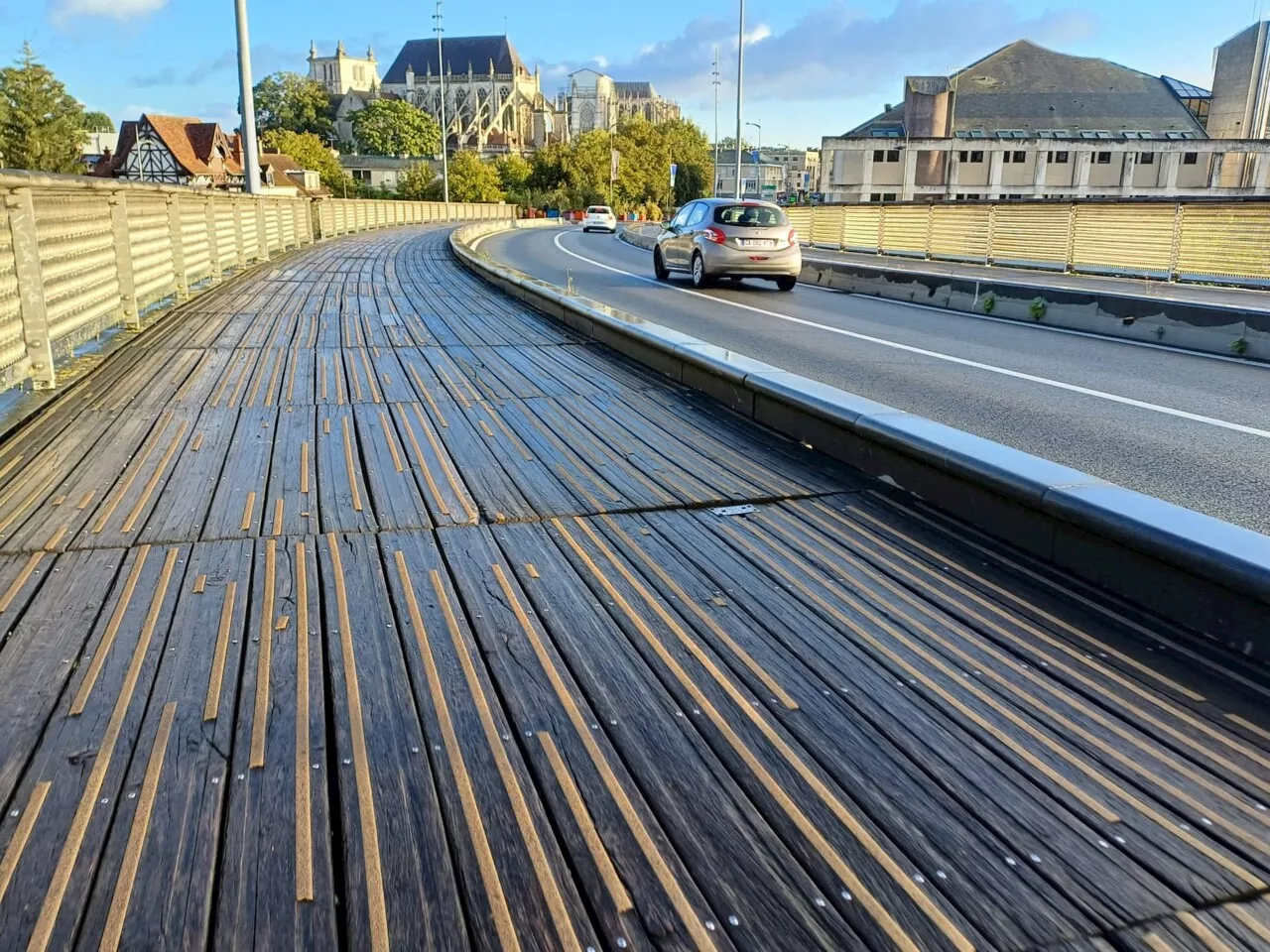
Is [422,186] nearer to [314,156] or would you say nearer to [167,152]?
[314,156]

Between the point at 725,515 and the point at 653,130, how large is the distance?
125 metres

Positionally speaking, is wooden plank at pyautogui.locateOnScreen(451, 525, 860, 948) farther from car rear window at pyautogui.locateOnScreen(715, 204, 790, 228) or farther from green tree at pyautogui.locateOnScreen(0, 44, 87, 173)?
green tree at pyautogui.locateOnScreen(0, 44, 87, 173)

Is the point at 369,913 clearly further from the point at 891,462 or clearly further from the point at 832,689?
the point at 891,462

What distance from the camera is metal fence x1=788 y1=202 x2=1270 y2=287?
15.0 m

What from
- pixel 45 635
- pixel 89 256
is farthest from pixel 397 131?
pixel 45 635

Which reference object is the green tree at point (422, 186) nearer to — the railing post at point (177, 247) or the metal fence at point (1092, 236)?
the metal fence at point (1092, 236)

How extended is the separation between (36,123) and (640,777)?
9967 cm

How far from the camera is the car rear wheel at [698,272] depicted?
1786 centimetres

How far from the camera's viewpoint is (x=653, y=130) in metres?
122

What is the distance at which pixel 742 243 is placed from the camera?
17344mm

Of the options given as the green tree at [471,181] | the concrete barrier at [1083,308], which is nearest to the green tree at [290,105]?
the green tree at [471,181]

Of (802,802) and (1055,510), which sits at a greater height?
(1055,510)

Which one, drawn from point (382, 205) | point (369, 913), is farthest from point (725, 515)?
point (382, 205)

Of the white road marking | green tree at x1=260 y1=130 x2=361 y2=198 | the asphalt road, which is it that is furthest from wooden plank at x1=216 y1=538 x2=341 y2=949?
green tree at x1=260 y1=130 x2=361 y2=198
